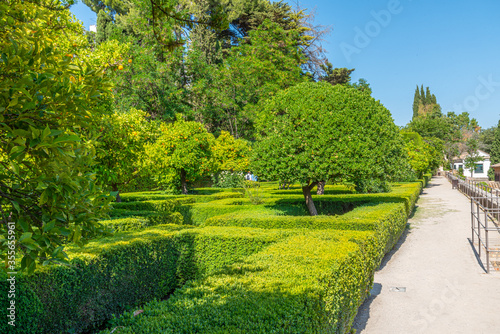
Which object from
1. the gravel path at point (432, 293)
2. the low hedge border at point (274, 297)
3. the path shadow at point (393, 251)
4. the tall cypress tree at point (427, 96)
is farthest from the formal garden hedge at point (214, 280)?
the tall cypress tree at point (427, 96)

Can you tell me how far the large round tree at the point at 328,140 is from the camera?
9.41 meters

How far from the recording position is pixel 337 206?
12.8m

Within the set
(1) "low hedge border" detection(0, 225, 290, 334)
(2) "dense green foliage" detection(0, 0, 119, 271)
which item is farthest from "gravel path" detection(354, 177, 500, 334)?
(2) "dense green foliage" detection(0, 0, 119, 271)

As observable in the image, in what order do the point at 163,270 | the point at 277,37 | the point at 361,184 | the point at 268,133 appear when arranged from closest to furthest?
the point at 163,270
the point at 268,133
the point at 361,184
the point at 277,37

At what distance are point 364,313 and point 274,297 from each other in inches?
133

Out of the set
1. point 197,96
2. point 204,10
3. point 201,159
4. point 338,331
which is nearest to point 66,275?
point 338,331

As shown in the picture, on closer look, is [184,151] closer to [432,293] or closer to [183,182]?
[183,182]

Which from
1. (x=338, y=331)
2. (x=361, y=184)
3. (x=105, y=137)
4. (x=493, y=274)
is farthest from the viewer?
Answer: (x=361, y=184)

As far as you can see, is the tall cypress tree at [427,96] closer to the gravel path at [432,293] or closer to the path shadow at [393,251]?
the path shadow at [393,251]

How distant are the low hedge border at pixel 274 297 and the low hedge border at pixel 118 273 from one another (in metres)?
0.70

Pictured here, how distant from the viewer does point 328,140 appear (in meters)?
9.56

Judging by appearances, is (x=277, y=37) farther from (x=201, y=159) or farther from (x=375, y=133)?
(x=375, y=133)

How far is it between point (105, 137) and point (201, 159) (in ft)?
24.8

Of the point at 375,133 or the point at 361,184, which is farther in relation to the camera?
the point at 361,184
